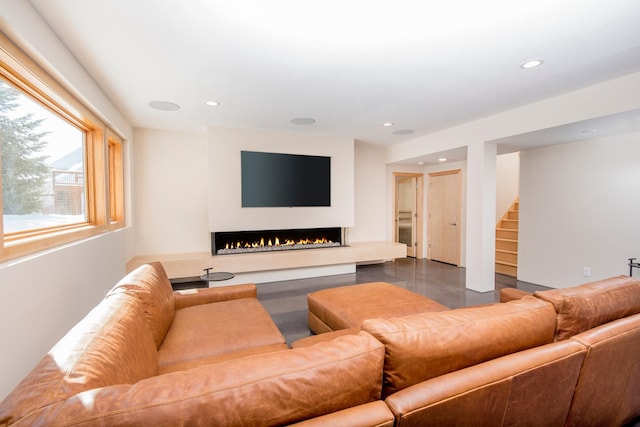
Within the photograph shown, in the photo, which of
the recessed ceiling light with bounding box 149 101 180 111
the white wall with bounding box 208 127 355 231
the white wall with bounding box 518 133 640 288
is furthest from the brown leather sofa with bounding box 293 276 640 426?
the white wall with bounding box 208 127 355 231

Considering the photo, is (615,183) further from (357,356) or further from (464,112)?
(357,356)

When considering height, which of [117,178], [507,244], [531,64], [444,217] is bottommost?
[507,244]

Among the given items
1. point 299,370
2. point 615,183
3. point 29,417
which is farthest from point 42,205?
point 615,183

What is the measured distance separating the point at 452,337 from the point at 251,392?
28.9 inches

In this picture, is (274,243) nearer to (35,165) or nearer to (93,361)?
(35,165)

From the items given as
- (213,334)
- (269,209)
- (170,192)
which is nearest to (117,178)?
(170,192)

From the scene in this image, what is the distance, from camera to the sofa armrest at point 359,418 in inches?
31.3

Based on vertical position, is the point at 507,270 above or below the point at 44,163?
below

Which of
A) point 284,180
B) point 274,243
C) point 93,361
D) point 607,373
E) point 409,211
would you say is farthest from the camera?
point 409,211

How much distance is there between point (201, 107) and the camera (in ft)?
11.3

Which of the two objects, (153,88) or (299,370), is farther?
(153,88)

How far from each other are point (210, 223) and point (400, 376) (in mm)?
3909

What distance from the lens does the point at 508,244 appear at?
5305 millimetres

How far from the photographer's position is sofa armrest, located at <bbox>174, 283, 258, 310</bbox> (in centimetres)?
238
